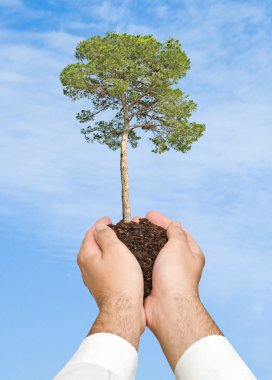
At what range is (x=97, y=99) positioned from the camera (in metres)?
13.0

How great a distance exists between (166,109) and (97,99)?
1.57 meters

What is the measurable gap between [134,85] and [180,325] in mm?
10176

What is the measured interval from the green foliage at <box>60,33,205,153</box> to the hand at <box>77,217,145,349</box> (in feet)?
29.8

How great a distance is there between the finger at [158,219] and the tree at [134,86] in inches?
307

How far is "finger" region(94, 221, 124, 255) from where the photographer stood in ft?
10.1

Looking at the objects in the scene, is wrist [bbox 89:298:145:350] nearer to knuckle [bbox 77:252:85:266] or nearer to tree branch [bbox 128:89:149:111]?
knuckle [bbox 77:252:85:266]

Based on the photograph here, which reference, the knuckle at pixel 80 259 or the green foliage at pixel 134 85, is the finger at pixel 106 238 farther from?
the green foliage at pixel 134 85

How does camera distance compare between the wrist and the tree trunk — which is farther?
the tree trunk

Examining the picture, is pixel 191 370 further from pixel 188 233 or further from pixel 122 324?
pixel 188 233

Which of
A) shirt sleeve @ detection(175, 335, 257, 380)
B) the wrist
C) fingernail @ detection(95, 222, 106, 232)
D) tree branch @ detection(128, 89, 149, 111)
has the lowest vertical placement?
shirt sleeve @ detection(175, 335, 257, 380)

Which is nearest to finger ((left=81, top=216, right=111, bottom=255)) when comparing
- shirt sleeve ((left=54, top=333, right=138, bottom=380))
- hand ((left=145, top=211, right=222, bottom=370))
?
hand ((left=145, top=211, right=222, bottom=370))

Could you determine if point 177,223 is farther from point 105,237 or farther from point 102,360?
point 102,360

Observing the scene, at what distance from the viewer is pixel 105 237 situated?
10.3ft

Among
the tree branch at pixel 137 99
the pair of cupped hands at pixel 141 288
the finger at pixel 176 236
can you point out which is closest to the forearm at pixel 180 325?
the pair of cupped hands at pixel 141 288
